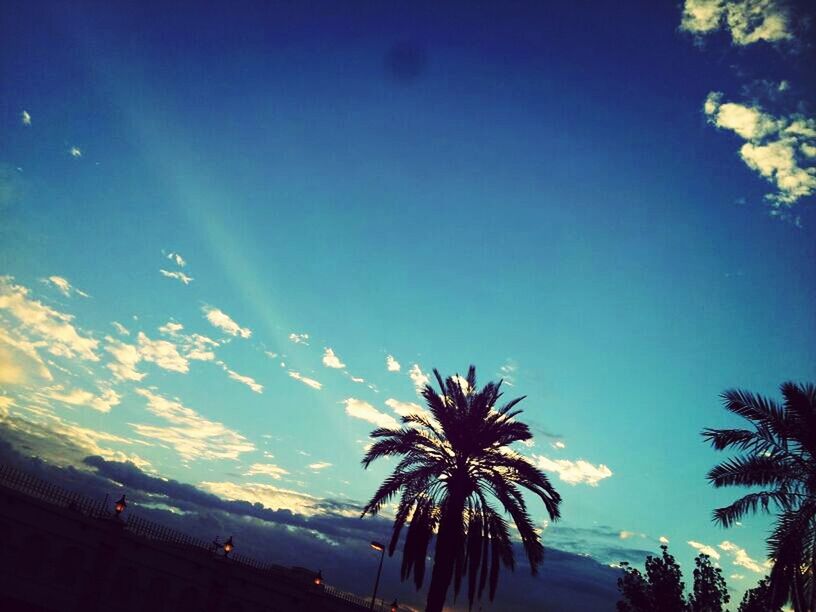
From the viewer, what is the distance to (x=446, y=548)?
691 inches

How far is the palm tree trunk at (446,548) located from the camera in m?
17.2

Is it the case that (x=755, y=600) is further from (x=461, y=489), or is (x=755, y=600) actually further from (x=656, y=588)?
(x=461, y=489)

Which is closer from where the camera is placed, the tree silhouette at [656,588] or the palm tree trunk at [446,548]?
the palm tree trunk at [446,548]

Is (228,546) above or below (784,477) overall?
below

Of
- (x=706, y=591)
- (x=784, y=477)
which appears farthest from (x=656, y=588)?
(x=784, y=477)

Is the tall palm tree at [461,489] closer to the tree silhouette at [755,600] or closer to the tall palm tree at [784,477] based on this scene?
the tall palm tree at [784,477]

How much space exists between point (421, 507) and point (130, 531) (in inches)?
886

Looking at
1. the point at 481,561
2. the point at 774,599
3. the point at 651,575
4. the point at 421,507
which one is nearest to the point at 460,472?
the point at 421,507

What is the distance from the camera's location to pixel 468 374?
2150 cm

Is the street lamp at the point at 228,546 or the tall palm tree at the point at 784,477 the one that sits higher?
the tall palm tree at the point at 784,477

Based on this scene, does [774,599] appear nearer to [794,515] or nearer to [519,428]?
[794,515]

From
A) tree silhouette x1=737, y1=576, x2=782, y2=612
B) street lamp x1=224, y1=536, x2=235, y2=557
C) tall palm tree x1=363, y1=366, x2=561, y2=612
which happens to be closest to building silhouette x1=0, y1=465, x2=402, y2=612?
street lamp x1=224, y1=536, x2=235, y2=557

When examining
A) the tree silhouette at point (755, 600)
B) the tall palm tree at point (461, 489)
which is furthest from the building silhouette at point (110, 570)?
the tree silhouette at point (755, 600)

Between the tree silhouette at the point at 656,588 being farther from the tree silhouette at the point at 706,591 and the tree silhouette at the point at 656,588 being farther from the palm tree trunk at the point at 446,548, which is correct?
the palm tree trunk at the point at 446,548
